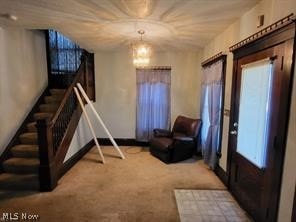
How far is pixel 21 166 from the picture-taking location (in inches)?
133

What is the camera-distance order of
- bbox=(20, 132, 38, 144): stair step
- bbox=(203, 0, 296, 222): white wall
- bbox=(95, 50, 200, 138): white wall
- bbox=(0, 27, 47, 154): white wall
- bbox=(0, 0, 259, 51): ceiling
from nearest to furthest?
bbox=(203, 0, 296, 222): white wall
bbox=(0, 0, 259, 51): ceiling
bbox=(0, 27, 47, 154): white wall
bbox=(20, 132, 38, 144): stair step
bbox=(95, 50, 200, 138): white wall

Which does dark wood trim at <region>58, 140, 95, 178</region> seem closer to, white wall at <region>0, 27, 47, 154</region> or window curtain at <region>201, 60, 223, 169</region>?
white wall at <region>0, 27, 47, 154</region>

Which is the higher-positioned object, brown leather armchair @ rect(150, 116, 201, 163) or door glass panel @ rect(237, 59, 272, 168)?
door glass panel @ rect(237, 59, 272, 168)

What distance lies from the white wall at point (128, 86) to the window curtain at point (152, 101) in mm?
139

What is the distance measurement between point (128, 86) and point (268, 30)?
3.66m

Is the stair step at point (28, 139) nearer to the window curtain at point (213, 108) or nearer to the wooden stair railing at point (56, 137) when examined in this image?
the wooden stair railing at point (56, 137)

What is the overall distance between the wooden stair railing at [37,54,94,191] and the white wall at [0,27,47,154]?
896 millimetres

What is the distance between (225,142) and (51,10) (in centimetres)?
312

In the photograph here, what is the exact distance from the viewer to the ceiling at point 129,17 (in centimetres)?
234

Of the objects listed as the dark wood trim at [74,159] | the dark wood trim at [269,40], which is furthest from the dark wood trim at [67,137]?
the dark wood trim at [269,40]

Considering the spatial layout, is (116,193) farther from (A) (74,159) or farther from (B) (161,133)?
(B) (161,133)

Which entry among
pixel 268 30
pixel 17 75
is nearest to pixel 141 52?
pixel 268 30

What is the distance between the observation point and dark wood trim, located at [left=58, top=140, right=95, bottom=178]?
11.7 feet

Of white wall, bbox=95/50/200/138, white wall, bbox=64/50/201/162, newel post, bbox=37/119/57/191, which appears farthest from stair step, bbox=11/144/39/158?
white wall, bbox=95/50/200/138
